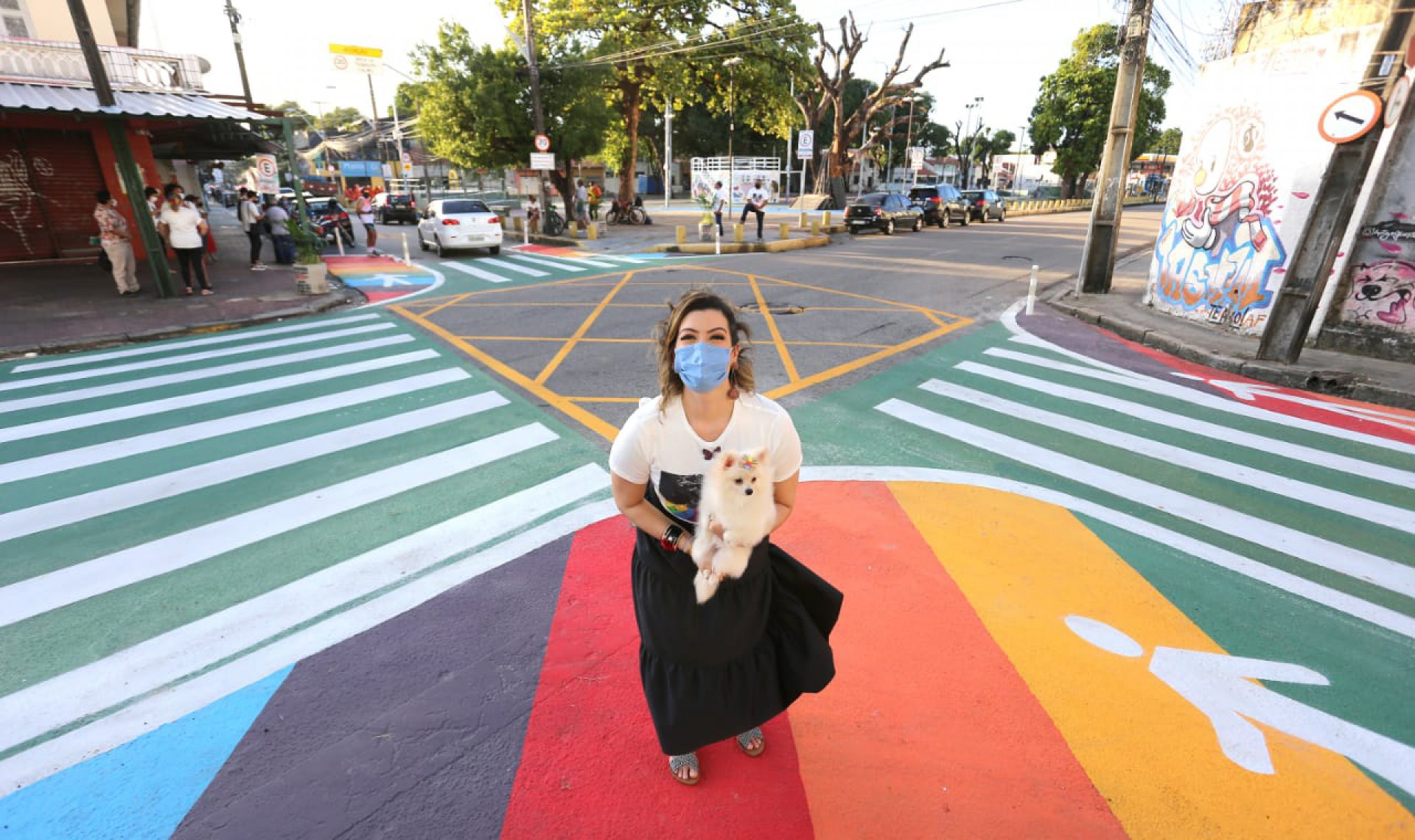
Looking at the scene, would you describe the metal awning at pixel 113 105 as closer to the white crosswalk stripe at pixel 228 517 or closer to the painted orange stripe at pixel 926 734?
the white crosswalk stripe at pixel 228 517

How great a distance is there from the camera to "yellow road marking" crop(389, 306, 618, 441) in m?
6.28

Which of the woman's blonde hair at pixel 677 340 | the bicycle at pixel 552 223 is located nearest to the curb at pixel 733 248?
the bicycle at pixel 552 223

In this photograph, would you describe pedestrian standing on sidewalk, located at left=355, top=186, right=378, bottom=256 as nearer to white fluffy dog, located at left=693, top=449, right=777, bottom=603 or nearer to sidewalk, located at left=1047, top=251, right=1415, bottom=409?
sidewalk, located at left=1047, top=251, right=1415, bottom=409

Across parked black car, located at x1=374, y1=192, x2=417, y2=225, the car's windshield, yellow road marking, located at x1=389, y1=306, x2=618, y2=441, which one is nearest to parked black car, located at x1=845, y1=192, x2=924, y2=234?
the car's windshield

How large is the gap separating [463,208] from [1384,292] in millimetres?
20478

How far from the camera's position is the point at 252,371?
8.07 meters

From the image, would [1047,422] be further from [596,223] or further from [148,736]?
[596,223]

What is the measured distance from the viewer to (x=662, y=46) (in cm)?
2656

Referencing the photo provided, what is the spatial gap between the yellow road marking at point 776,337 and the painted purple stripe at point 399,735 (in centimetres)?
499

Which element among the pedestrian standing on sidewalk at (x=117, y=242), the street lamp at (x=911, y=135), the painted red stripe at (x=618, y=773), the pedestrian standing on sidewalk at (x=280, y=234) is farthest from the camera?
the street lamp at (x=911, y=135)

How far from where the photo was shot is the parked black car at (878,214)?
85.7 feet

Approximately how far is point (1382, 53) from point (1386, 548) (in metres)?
6.41

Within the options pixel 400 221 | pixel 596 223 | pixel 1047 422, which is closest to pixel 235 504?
pixel 1047 422

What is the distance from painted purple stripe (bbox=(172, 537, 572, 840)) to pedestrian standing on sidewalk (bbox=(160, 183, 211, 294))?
1204 cm
